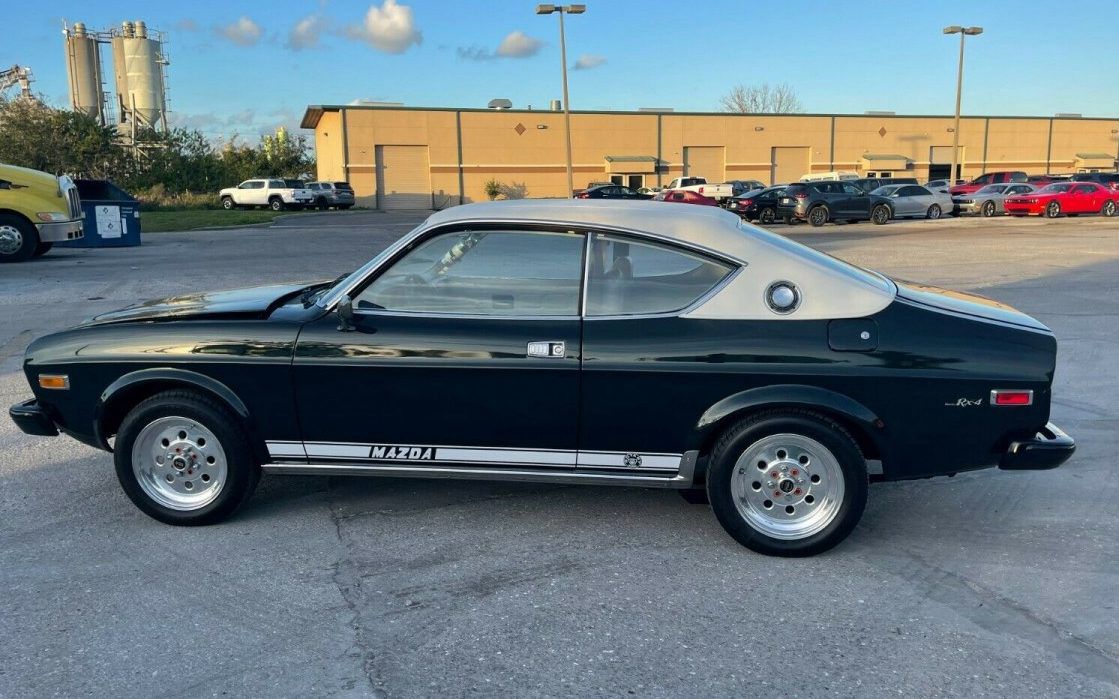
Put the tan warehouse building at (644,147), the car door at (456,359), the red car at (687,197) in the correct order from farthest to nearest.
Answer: the tan warehouse building at (644,147), the red car at (687,197), the car door at (456,359)

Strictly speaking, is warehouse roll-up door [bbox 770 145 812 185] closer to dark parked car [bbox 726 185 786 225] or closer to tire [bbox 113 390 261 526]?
dark parked car [bbox 726 185 786 225]

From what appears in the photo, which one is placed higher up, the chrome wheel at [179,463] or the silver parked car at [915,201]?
the silver parked car at [915,201]

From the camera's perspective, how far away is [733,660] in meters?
3.05

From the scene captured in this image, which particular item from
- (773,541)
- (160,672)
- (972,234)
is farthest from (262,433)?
(972,234)

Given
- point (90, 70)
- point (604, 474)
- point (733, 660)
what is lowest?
point (733, 660)

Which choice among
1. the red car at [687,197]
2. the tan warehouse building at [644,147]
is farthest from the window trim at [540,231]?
the tan warehouse building at [644,147]

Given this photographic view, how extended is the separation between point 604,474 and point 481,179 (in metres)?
56.4

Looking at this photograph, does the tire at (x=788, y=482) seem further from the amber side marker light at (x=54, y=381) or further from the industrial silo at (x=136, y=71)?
the industrial silo at (x=136, y=71)

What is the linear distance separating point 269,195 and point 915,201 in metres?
33.9

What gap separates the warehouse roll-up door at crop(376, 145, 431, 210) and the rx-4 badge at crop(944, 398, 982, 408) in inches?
2187

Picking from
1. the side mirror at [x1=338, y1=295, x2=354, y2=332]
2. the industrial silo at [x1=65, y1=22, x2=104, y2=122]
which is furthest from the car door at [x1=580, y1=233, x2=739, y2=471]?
the industrial silo at [x1=65, y1=22, x2=104, y2=122]

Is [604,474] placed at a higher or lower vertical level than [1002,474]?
higher

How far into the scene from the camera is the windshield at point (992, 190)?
36.1 m

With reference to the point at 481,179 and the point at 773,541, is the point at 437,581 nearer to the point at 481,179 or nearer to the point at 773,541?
the point at 773,541
